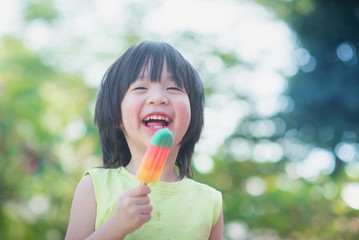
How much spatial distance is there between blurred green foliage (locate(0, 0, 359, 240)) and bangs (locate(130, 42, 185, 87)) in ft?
14.0

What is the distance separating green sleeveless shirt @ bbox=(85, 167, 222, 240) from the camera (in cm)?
142

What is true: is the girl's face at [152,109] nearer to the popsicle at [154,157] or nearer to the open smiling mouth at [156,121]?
the open smiling mouth at [156,121]

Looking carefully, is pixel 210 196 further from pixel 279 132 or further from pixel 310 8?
pixel 310 8

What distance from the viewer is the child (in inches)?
56.0

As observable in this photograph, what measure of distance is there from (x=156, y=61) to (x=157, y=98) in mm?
166

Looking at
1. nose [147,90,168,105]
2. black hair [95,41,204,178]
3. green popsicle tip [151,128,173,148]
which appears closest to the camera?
green popsicle tip [151,128,173,148]

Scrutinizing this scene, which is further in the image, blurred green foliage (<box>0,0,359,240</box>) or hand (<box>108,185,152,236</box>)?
blurred green foliage (<box>0,0,359,240</box>)

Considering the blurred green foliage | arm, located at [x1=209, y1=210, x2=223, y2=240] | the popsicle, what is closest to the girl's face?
the popsicle

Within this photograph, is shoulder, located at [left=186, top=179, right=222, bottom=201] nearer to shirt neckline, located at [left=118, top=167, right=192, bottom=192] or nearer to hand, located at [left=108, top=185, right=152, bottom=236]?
shirt neckline, located at [left=118, top=167, right=192, bottom=192]

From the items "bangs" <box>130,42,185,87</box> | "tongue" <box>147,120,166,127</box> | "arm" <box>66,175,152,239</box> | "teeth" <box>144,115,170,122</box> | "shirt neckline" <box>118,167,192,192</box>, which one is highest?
"bangs" <box>130,42,185,87</box>

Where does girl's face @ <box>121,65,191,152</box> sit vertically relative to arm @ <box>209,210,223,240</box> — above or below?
above

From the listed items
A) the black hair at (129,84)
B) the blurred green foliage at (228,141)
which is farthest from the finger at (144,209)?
the blurred green foliage at (228,141)

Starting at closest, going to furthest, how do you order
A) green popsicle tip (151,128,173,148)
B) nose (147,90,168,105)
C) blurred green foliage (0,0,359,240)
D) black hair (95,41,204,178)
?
green popsicle tip (151,128,173,148) < nose (147,90,168,105) < black hair (95,41,204,178) < blurred green foliage (0,0,359,240)

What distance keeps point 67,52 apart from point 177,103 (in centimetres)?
782
